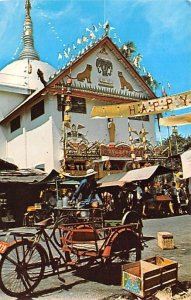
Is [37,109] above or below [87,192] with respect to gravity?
above

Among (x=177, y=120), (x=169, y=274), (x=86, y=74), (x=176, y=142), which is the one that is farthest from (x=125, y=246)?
(x=86, y=74)

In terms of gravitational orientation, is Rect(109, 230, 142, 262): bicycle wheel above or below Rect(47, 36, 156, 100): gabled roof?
below

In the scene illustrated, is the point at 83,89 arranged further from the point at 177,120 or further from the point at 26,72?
the point at 177,120

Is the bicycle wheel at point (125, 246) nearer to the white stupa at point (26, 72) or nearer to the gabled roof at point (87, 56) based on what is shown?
the gabled roof at point (87, 56)

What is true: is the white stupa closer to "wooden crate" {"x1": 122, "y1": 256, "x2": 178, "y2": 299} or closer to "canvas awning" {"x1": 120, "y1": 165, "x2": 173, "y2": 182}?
"canvas awning" {"x1": 120, "y1": 165, "x2": 173, "y2": 182}

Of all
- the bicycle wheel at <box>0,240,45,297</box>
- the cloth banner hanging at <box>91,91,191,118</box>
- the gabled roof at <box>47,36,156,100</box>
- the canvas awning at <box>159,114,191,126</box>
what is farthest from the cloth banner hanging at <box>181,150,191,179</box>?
the gabled roof at <box>47,36,156,100</box>

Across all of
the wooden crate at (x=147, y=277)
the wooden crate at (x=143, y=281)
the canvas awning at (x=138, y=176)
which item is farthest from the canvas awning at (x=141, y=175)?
the wooden crate at (x=143, y=281)

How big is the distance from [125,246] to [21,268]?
2.28ft

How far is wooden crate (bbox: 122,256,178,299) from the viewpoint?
1757mm

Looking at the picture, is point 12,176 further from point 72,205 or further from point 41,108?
point 41,108

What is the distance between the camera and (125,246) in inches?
87.7

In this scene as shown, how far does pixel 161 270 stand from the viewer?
1851 mm

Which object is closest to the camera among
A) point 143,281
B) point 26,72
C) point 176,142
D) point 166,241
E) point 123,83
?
point 143,281

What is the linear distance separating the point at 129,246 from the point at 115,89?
4.26m
